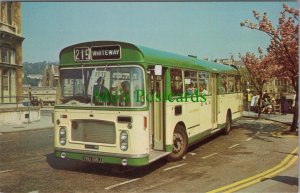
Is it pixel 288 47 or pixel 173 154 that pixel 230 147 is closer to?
pixel 173 154

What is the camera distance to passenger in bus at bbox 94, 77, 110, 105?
25.8ft

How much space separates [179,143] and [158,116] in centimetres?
135

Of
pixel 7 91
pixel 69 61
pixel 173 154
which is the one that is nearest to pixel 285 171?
pixel 173 154

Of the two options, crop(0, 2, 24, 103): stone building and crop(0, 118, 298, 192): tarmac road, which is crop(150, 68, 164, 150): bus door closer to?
crop(0, 118, 298, 192): tarmac road

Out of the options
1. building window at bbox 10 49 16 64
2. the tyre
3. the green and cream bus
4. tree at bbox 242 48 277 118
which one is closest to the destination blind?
the green and cream bus

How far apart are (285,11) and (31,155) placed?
10.9 m

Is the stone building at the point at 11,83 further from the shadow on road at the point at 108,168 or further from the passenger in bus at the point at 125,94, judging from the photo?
the passenger in bus at the point at 125,94

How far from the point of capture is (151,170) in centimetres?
875

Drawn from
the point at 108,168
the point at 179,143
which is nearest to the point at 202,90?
the point at 179,143

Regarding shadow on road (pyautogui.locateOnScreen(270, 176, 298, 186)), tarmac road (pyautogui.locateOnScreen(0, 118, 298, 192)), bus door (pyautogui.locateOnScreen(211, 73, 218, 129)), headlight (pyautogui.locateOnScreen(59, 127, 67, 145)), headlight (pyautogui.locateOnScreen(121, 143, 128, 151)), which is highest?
bus door (pyautogui.locateOnScreen(211, 73, 218, 129))

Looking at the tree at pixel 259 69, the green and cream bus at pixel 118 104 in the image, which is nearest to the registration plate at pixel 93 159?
→ the green and cream bus at pixel 118 104

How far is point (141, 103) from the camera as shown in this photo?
7605 millimetres

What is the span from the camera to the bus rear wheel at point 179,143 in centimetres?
952

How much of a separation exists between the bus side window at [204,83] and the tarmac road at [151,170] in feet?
6.52
